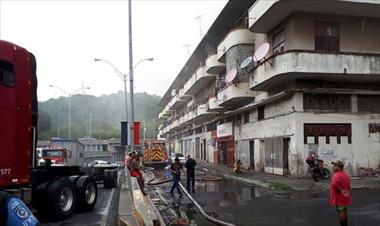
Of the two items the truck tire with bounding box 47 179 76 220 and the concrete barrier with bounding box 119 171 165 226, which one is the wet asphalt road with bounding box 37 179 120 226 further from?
the concrete barrier with bounding box 119 171 165 226

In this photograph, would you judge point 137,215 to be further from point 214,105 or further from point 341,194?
point 214,105

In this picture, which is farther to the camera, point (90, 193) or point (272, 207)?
point (90, 193)

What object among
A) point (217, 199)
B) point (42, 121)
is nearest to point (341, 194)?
Result: point (217, 199)

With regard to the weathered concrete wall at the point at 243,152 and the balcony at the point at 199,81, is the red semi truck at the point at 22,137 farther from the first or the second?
the balcony at the point at 199,81

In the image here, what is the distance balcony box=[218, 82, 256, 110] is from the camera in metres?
32.4

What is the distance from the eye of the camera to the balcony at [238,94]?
1276 inches

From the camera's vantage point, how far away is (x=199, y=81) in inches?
1988

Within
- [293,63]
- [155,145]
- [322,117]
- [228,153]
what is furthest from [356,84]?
[155,145]

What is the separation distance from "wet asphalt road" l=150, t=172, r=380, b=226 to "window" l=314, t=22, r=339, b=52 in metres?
9.24

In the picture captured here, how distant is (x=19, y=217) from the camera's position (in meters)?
7.37

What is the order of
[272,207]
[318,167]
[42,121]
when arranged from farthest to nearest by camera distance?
[42,121], [318,167], [272,207]

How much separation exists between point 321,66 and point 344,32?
11.7 ft

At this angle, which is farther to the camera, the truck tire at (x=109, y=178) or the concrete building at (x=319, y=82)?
the concrete building at (x=319, y=82)

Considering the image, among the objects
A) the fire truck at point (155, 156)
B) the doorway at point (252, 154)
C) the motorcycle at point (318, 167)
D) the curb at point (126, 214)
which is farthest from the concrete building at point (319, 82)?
the fire truck at point (155, 156)
